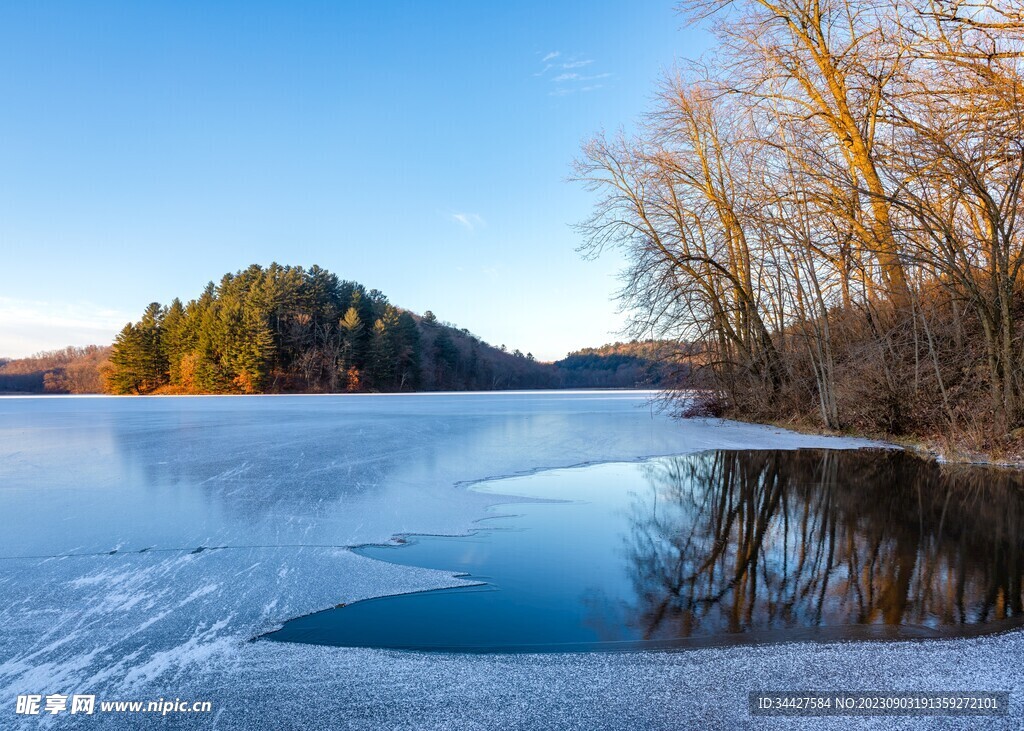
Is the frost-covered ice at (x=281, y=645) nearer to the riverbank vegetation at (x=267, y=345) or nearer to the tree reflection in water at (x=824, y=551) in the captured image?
the tree reflection in water at (x=824, y=551)

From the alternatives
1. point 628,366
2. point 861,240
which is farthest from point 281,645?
point 628,366

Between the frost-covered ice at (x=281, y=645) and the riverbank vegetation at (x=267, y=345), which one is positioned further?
the riverbank vegetation at (x=267, y=345)

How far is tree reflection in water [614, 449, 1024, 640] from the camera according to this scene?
8.44 ft

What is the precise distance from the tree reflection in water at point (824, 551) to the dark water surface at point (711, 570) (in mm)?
14

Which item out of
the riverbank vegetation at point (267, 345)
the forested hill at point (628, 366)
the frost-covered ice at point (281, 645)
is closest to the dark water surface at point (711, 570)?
the frost-covered ice at point (281, 645)

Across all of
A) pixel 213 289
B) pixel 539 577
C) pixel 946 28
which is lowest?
pixel 539 577

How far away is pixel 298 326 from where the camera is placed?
51.3m

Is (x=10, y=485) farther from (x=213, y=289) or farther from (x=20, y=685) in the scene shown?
(x=213, y=289)

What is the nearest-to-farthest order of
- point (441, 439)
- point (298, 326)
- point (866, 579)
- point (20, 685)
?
1. point (20, 685)
2. point (866, 579)
3. point (441, 439)
4. point (298, 326)

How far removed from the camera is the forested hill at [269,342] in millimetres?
46906

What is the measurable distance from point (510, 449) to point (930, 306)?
270 inches

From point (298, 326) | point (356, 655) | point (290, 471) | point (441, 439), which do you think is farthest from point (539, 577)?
point (298, 326)

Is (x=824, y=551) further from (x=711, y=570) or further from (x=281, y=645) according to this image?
(x=281, y=645)

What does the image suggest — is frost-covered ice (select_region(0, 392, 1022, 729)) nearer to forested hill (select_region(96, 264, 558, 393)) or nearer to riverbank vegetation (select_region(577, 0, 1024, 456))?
riverbank vegetation (select_region(577, 0, 1024, 456))
